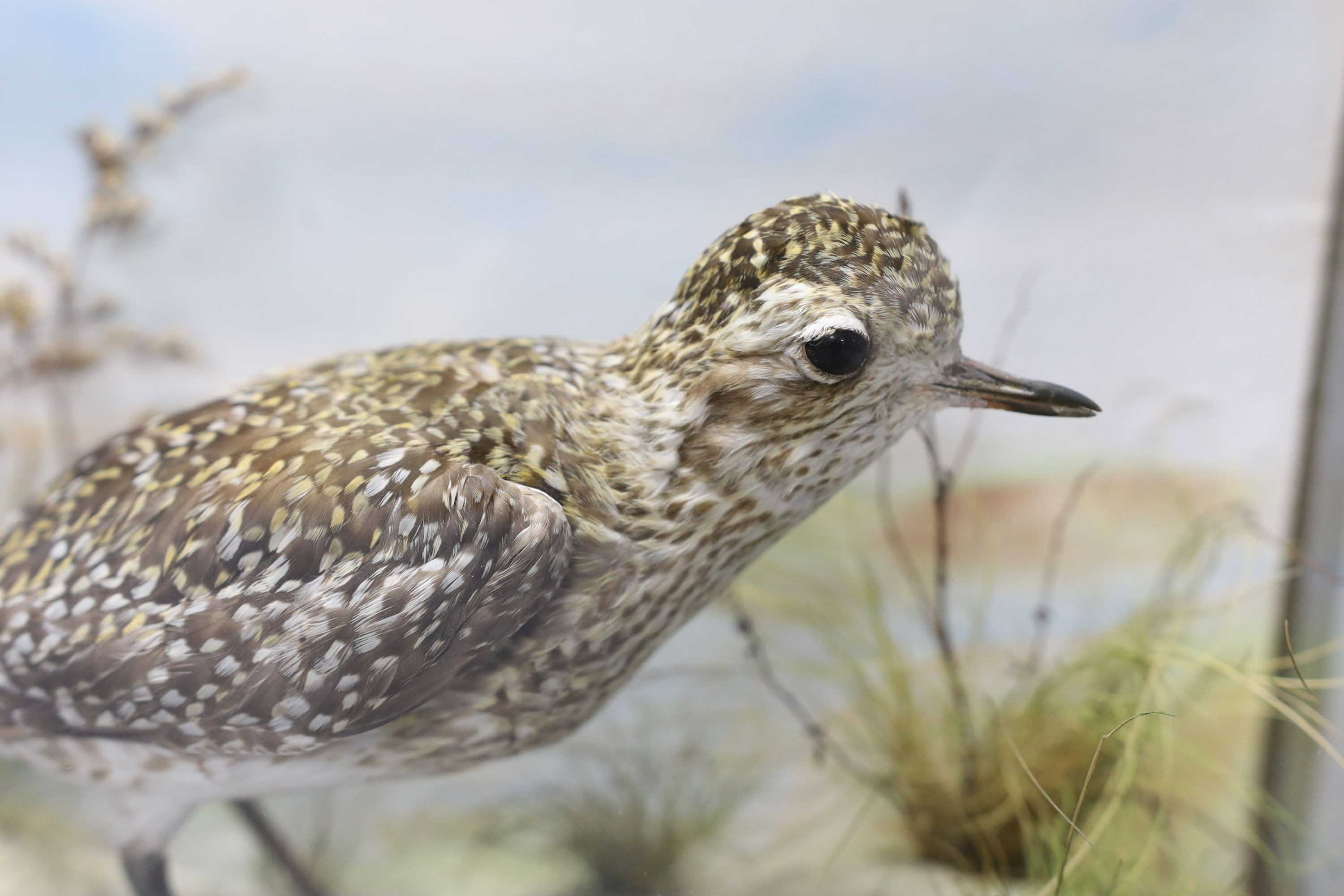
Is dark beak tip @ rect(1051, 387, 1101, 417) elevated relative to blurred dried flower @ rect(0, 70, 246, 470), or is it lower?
lower

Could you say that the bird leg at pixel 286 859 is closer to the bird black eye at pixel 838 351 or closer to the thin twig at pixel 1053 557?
the bird black eye at pixel 838 351

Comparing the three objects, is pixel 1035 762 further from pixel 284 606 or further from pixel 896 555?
pixel 284 606

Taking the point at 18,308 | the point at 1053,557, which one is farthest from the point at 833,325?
the point at 18,308

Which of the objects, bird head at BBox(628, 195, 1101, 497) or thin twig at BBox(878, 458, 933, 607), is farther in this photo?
thin twig at BBox(878, 458, 933, 607)

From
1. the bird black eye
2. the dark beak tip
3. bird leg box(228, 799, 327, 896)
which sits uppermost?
the bird black eye

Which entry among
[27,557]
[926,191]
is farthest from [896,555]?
[27,557]

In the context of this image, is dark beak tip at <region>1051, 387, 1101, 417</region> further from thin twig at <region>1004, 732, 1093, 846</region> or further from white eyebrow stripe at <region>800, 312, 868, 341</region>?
thin twig at <region>1004, 732, 1093, 846</region>

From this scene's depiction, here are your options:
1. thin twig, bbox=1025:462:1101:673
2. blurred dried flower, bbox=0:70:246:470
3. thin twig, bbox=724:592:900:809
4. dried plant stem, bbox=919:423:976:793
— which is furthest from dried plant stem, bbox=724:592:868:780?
blurred dried flower, bbox=0:70:246:470
